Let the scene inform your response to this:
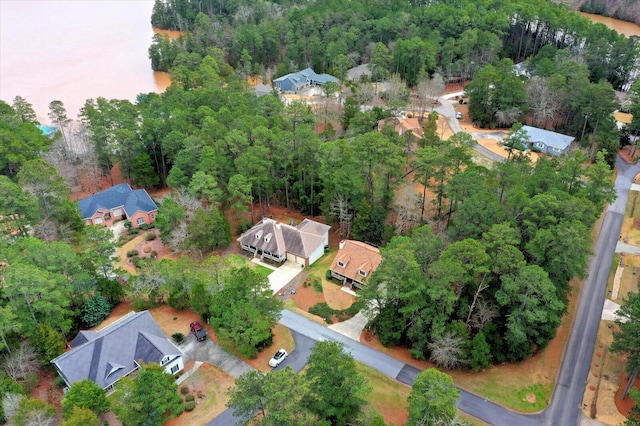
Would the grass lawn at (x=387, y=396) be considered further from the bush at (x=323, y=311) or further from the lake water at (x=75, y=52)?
the lake water at (x=75, y=52)

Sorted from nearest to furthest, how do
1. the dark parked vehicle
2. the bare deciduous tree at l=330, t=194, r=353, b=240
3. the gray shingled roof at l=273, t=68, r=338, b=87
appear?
the dark parked vehicle < the bare deciduous tree at l=330, t=194, r=353, b=240 < the gray shingled roof at l=273, t=68, r=338, b=87

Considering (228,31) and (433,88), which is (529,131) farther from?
(228,31)

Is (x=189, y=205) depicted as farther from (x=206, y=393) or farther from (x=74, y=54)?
(x=74, y=54)

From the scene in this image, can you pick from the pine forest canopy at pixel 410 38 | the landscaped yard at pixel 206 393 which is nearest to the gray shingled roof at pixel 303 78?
the pine forest canopy at pixel 410 38

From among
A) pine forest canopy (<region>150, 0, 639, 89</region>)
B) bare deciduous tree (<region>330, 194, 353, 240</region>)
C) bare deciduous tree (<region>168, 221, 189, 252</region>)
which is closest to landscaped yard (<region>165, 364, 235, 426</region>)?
bare deciduous tree (<region>168, 221, 189, 252</region>)

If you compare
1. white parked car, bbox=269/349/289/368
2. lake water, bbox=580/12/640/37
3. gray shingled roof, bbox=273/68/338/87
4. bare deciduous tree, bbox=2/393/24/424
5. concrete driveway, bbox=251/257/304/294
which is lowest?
concrete driveway, bbox=251/257/304/294

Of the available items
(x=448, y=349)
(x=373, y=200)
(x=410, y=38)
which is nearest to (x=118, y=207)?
(x=373, y=200)

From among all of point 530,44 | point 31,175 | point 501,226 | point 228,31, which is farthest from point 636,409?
point 228,31

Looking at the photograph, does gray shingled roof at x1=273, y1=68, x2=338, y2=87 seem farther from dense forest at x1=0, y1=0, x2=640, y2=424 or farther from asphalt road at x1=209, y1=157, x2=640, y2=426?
asphalt road at x1=209, y1=157, x2=640, y2=426
